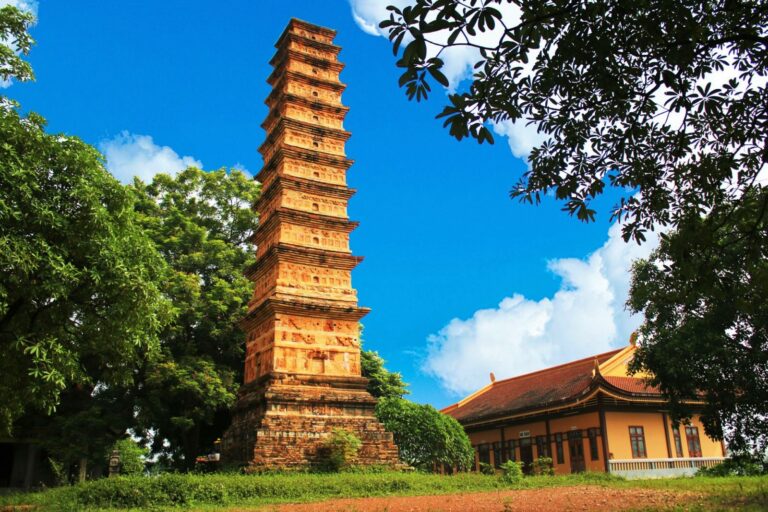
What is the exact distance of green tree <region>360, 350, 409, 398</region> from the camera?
2802 cm

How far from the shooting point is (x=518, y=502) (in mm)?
12211

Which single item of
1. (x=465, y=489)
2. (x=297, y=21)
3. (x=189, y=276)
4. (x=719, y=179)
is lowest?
(x=465, y=489)

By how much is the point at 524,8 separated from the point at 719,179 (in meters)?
3.05

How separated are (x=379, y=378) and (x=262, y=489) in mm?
13832

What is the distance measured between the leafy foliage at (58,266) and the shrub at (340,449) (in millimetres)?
8849

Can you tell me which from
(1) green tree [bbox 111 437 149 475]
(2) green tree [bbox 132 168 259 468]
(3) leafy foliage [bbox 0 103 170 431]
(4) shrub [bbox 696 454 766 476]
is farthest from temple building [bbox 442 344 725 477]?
(3) leafy foliage [bbox 0 103 170 431]

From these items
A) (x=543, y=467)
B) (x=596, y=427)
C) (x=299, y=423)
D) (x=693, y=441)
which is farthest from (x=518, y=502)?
(x=693, y=441)

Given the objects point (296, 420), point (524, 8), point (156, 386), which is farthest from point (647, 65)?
point (156, 386)

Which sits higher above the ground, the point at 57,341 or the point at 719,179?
the point at 719,179

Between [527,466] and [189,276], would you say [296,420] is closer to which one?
[189,276]

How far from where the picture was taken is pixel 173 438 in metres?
25.3

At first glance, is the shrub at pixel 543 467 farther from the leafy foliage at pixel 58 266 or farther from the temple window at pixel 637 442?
the leafy foliage at pixel 58 266

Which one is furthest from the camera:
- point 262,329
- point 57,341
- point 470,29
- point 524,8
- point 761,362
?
point 262,329

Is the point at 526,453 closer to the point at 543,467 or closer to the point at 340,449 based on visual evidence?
the point at 543,467
